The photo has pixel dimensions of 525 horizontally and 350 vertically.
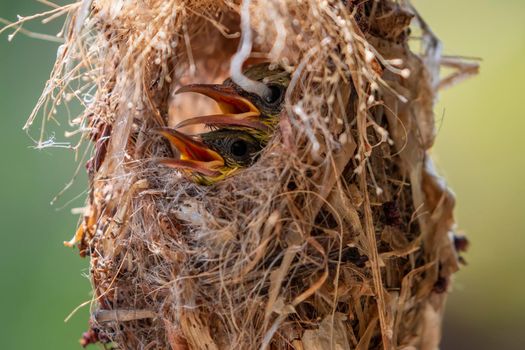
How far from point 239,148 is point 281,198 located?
33 cm

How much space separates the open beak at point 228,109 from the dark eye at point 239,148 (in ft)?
0.16

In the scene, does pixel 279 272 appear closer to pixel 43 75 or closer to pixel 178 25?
pixel 178 25

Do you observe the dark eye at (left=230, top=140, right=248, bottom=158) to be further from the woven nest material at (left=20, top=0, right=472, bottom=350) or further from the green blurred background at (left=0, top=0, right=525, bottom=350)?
the green blurred background at (left=0, top=0, right=525, bottom=350)

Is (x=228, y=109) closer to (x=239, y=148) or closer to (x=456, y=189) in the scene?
(x=239, y=148)

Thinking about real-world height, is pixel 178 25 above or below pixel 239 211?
above

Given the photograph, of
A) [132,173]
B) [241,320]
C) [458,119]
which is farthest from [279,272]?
[458,119]

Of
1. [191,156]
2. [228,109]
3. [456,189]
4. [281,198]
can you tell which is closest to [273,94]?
[228,109]

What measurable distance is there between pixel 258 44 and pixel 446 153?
0.90 m

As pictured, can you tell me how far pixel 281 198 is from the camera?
3.51 feet

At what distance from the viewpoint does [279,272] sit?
1066mm

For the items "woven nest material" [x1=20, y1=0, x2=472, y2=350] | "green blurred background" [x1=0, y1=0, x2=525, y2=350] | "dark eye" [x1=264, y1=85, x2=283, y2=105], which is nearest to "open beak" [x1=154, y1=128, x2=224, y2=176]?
"woven nest material" [x1=20, y1=0, x2=472, y2=350]

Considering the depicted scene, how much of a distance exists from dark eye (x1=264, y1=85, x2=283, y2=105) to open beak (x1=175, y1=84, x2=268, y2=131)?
0.03 meters

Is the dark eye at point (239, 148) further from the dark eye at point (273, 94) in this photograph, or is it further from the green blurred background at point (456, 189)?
the green blurred background at point (456, 189)

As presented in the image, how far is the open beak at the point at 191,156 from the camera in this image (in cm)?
122
